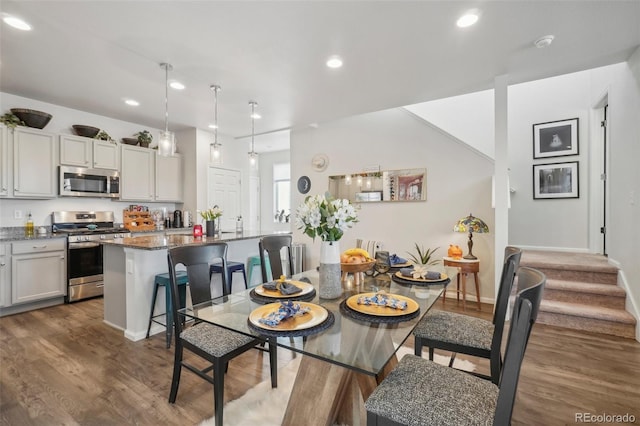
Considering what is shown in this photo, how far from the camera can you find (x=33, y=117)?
147 inches

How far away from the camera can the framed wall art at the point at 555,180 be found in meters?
4.48

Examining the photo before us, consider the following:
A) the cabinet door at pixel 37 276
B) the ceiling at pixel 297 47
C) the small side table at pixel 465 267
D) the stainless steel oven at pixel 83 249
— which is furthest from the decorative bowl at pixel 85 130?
the small side table at pixel 465 267

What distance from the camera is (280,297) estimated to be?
159 cm

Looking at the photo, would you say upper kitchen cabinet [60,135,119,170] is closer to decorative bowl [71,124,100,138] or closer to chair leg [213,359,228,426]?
decorative bowl [71,124,100,138]

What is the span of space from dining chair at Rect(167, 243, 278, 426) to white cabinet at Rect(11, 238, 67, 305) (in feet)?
10.00

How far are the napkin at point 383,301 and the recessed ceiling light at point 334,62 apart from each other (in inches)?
90.4

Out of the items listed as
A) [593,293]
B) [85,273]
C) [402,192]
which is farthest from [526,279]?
[85,273]

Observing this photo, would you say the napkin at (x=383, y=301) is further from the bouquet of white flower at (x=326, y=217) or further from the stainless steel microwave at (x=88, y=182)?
the stainless steel microwave at (x=88, y=182)

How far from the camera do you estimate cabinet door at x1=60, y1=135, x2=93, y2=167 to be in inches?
157

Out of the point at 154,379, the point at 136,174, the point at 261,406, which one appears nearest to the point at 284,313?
the point at 261,406

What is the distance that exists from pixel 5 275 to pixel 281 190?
204 inches

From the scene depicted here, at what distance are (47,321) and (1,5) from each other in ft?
9.80

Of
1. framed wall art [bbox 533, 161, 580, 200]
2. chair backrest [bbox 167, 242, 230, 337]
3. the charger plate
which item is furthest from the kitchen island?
framed wall art [bbox 533, 161, 580, 200]

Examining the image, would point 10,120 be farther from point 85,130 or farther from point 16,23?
point 16,23
